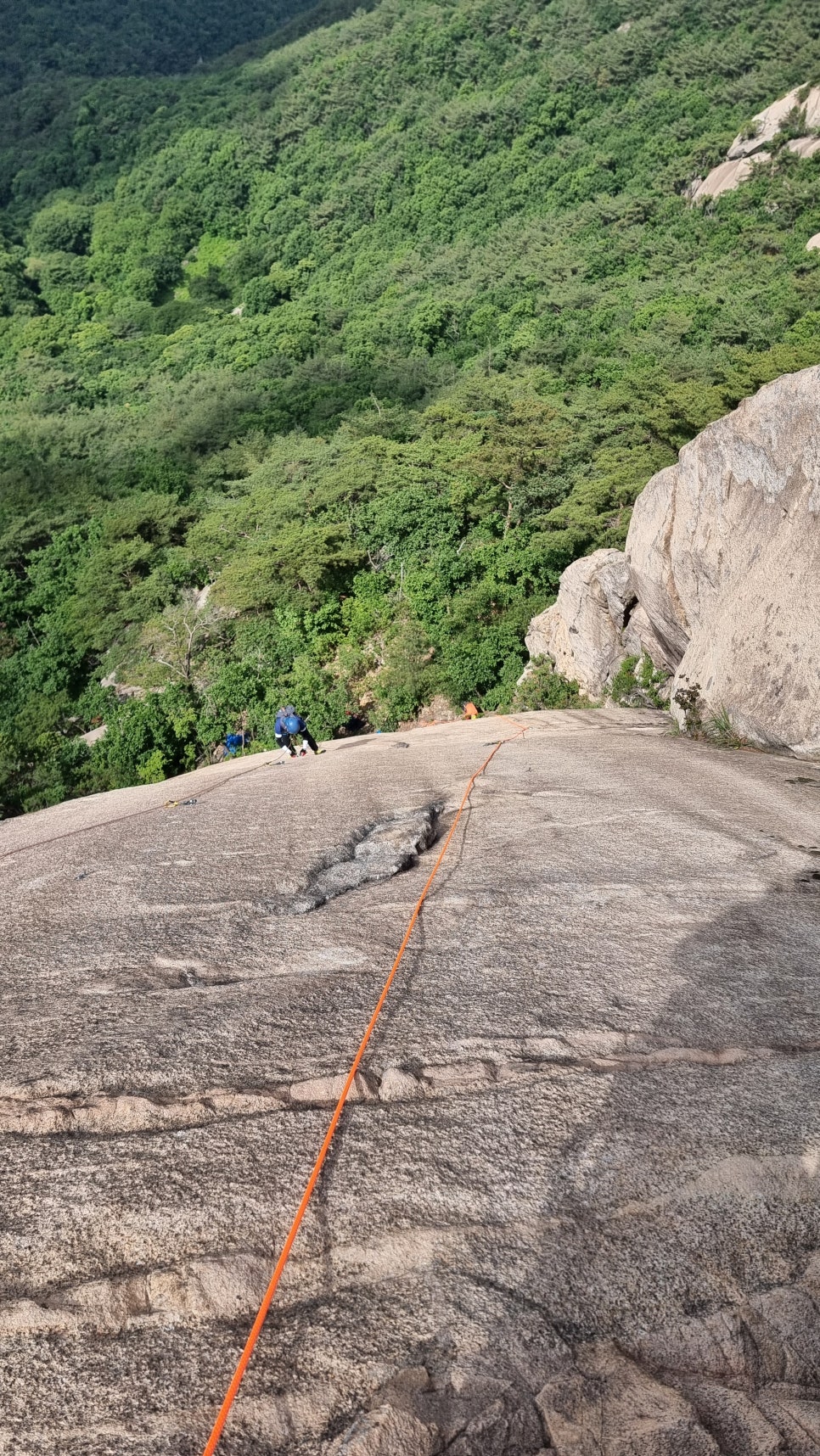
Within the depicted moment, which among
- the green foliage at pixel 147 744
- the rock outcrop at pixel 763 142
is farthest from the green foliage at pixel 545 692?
the rock outcrop at pixel 763 142

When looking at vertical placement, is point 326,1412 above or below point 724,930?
above

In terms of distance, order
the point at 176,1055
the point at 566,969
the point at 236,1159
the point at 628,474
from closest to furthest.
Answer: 1. the point at 236,1159
2. the point at 176,1055
3. the point at 566,969
4. the point at 628,474

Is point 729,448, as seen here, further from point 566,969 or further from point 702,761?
point 566,969

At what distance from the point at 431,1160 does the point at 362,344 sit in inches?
2380

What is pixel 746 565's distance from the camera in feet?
43.1

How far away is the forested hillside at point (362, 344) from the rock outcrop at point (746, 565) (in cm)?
960

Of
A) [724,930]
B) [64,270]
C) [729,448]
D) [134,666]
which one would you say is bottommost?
[134,666]

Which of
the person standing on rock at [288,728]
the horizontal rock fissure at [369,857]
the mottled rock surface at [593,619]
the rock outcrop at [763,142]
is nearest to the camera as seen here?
the horizontal rock fissure at [369,857]

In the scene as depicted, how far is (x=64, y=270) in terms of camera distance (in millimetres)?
90875

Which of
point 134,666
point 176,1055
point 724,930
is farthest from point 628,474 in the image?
point 176,1055

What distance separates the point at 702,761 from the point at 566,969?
6223 mm

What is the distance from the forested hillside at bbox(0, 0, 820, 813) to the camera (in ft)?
91.7

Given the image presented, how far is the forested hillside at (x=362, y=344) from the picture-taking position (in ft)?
91.7

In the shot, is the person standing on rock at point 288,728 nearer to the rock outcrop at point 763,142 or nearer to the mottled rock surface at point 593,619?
the mottled rock surface at point 593,619
